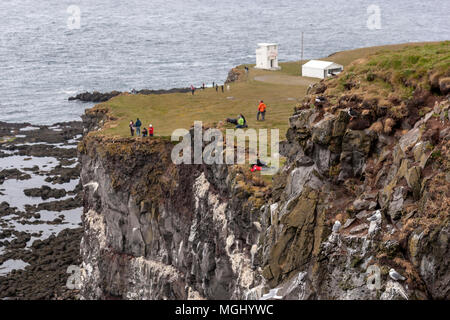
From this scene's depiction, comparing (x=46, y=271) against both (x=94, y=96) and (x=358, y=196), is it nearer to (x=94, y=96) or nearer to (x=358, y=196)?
(x=358, y=196)

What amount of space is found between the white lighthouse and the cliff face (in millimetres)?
52276

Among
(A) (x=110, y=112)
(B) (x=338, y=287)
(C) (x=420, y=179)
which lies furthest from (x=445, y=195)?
(A) (x=110, y=112)

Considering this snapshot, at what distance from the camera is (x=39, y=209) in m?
97.2

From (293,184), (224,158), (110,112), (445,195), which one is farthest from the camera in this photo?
(110,112)

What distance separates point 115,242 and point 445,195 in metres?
46.8

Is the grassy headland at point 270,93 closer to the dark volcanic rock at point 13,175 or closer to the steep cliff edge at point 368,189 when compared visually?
the steep cliff edge at point 368,189

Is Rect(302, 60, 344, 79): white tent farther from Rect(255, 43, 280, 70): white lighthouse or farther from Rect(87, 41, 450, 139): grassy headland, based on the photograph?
Rect(255, 43, 280, 70): white lighthouse

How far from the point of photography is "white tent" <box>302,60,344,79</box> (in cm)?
9769

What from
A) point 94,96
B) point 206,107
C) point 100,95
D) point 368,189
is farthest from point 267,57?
point 368,189

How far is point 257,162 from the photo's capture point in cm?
4519

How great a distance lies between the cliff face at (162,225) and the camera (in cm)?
4506

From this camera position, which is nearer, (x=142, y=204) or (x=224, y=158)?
(x=224, y=158)

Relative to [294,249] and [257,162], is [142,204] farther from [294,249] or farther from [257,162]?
[294,249]

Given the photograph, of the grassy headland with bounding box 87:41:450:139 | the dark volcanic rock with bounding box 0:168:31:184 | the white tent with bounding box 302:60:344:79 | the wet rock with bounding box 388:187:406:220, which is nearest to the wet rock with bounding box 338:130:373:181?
the grassy headland with bounding box 87:41:450:139
